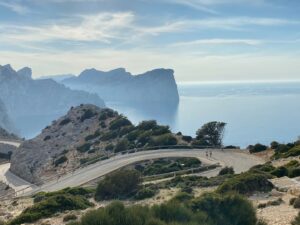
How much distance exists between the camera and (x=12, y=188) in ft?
158

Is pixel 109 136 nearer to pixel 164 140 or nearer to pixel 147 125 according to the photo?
pixel 147 125

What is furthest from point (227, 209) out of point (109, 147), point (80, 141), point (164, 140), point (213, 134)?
point (80, 141)

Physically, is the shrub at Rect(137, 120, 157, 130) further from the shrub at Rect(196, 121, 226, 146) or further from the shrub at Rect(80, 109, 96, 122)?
the shrub at Rect(80, 109, 96, 122)

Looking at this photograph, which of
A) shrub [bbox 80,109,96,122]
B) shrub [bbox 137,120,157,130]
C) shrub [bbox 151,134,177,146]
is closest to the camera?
shrub [bbox 151,134,177,146]

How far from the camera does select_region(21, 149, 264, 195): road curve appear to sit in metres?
38.9

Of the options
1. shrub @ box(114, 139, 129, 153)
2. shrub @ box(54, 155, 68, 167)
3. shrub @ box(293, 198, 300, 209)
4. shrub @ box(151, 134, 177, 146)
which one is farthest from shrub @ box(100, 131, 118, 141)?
shrub @ box(293, 198, 300, 209)

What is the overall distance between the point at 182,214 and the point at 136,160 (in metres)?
28.5

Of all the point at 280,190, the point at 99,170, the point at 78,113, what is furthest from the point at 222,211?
the point at 78,113

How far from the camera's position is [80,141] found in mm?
61000

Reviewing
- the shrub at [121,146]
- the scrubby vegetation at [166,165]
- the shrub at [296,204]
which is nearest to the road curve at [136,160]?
the scrubby vegetation at [166,165]

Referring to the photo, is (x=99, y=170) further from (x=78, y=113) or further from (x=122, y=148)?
(x=78, y=113)

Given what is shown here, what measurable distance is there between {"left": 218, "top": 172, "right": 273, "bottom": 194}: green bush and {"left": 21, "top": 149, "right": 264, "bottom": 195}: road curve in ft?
43.6

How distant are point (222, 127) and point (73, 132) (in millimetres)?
22800

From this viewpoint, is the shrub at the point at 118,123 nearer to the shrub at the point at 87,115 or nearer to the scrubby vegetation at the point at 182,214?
the shrub at the point at 87,115
